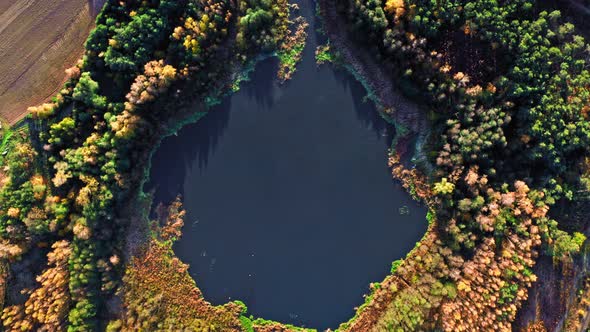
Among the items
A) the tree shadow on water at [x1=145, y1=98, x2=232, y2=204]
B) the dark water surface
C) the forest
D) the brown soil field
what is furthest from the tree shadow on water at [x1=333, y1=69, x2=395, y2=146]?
the brown soil field

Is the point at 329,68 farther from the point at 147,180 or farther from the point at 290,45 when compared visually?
the point at 147,180

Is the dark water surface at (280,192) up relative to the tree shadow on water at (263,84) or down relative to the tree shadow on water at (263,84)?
down

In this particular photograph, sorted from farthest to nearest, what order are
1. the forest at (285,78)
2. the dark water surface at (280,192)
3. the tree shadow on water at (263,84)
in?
1. the tree shadow on water at (263,84)
2. the dark water surface at (280,192)
3. the forest at (285,78)

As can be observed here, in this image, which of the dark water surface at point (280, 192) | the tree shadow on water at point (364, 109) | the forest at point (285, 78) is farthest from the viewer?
the dark water surface at point (280, 192)

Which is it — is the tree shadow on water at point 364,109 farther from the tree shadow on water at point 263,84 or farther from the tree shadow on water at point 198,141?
the tree shadow on water at point 198,141

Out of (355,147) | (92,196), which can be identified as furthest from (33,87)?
(355,147)

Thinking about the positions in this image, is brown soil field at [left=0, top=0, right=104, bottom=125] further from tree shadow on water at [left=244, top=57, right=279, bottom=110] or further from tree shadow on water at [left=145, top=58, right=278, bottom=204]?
tree shadow on water at [left=244, top=57, right=279, bottom=110]

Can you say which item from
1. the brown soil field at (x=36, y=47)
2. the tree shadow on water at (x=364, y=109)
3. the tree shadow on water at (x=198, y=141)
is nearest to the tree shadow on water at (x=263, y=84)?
the tree shadow on water at (x=198, y=141)
